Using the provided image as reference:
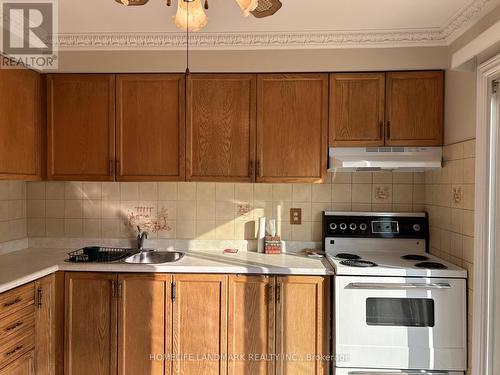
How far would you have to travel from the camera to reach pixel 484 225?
169 cm

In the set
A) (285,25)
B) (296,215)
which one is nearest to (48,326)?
(296,215)

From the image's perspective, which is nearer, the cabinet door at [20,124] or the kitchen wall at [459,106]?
the kitchen wall at [459,106]

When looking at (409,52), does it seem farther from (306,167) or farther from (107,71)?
(107,71)

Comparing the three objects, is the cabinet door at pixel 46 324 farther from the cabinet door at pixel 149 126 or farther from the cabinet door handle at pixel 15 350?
the cabinet door at pixel 149 126

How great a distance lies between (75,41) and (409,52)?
7.44ft

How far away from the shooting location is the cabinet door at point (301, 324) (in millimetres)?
1996

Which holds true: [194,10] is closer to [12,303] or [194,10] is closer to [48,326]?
[12,303]

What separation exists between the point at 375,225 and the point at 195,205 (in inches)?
54.4

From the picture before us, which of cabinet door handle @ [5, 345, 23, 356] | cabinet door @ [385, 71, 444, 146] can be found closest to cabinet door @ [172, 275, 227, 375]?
cabinet door handle @ [5, 345, 23, 356]

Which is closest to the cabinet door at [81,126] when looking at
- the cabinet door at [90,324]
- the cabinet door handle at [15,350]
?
the cabinet door at [90,324]

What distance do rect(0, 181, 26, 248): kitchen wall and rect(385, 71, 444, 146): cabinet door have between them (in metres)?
2.77

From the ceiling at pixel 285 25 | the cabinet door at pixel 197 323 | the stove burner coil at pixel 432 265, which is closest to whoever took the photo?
the ceiling at pixel 285 25

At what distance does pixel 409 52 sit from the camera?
2.15 meters

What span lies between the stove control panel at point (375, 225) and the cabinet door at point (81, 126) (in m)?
1.65
